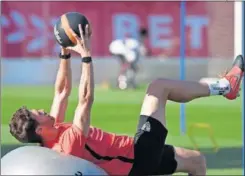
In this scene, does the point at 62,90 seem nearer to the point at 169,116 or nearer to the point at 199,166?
the point at 199,166

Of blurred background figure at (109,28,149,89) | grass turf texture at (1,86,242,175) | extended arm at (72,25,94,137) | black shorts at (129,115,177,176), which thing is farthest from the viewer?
blurred background figure at (109,28,149,89)

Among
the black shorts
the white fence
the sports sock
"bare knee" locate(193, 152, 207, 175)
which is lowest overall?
the white fence

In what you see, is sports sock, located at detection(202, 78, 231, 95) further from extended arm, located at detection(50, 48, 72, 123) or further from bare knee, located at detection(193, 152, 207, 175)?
extended arm, located at detection(50, 48, 72, 123)

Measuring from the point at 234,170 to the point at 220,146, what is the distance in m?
2.44

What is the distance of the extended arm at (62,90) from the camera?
24.9 ft

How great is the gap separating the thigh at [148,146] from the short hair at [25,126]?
888 millimetres

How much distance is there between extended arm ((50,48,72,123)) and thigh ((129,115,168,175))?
0.75 metres

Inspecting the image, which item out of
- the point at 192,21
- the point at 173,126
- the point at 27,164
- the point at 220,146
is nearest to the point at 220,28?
the point at 192,21

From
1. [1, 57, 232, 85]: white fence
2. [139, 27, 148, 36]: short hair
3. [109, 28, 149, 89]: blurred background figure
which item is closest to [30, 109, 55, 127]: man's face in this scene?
[109, 28, 149, 89]: blurred background figure

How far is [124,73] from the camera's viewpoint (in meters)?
24.2

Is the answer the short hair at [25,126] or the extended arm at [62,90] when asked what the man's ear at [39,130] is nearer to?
the short hair at [25,126]

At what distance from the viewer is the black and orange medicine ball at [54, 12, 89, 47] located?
277 inches

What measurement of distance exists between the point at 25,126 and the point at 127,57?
57.0 feet

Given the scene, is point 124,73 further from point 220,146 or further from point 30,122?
point 30,122
